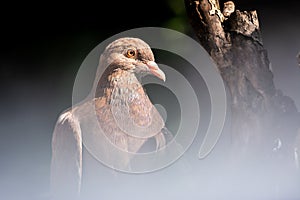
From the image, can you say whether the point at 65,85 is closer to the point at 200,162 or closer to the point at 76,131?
the point at 76,131

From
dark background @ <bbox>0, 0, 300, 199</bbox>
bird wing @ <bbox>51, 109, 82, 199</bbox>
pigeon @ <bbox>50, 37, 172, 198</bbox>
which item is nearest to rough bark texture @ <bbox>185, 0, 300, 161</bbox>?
dark background @ <bbox>0, 0, 300, 199</bbox>

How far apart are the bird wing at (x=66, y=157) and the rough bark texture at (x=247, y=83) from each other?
1.88ft

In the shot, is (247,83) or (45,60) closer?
(247,83)

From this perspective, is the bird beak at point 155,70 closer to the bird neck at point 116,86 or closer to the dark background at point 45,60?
the bird neck at point 116,86

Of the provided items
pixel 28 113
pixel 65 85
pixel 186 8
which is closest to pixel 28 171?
pixel 28 113

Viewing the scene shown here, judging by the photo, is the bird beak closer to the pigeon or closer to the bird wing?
the pigeon

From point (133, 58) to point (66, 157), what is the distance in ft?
A: 1.44

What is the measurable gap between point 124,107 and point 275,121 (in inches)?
21.6

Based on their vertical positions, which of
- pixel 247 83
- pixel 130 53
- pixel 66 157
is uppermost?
pixel 130 53

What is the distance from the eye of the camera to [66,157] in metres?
1.87

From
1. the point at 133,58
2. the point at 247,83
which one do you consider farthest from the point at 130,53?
the point at 247,83

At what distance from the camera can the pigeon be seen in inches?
73.1

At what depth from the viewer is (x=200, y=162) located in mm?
1964

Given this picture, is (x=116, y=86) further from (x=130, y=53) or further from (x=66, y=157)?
(x=66, y=157)
